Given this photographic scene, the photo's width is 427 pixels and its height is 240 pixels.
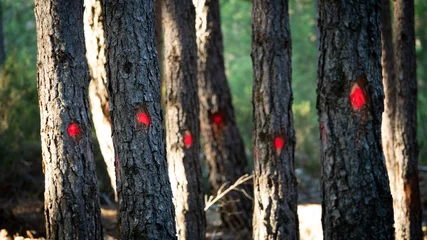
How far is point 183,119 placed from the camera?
29.2 feet

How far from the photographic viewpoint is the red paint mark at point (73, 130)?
254 inches

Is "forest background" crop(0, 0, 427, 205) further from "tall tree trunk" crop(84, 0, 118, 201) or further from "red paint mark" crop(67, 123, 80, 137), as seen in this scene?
"red paint mark" crop(67, 123, 80, 137)

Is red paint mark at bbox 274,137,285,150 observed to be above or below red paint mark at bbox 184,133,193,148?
below

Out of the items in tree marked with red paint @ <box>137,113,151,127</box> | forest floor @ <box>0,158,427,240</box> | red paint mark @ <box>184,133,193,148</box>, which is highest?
tree marked with red paint @ <box>137,113,151,127</box>

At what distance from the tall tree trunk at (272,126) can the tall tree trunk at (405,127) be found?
2212 mm

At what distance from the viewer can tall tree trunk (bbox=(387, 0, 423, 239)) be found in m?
9.34

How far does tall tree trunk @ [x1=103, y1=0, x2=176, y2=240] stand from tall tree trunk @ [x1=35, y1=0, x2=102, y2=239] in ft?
2.03

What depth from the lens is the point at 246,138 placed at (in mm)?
20219

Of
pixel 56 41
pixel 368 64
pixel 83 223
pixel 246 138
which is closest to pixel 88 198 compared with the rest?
pixel 83 223

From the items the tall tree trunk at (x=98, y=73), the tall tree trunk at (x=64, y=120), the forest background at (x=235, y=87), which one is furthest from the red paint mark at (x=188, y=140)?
the forest background at (x=235, y=87)

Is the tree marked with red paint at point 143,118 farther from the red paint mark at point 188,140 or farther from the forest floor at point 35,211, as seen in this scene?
the forest floor at point 35,211

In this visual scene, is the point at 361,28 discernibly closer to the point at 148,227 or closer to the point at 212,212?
the point at 148,227

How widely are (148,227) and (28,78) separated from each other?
30.8ft

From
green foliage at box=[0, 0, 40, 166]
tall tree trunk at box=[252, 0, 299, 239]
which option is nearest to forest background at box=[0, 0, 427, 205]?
green foliage at box=[0, 0, 40, 166]
